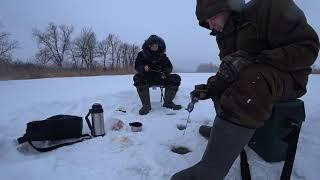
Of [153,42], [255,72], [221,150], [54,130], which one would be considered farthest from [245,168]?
[153,42]

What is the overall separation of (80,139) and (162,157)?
0.99m

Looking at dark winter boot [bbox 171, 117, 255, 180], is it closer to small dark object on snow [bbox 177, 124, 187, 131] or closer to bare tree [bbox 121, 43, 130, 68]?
small dark object on snow [bbox 177, 124, 187, 131]

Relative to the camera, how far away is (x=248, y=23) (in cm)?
190

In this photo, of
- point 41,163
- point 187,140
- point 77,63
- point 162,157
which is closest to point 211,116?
point 187,140

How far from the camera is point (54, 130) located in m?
2.88

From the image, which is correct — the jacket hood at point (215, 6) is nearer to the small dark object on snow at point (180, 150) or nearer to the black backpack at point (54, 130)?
the small dark object on snow at point (180, 150)

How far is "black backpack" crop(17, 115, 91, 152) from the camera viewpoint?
2805mm

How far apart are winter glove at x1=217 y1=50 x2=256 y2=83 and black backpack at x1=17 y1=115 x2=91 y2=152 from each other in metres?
1.83

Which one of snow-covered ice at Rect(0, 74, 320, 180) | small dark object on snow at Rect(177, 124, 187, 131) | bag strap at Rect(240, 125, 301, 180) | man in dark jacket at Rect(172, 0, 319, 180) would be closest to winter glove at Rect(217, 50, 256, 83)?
man in dark jacket at Rect(172, 0, 319, 180)

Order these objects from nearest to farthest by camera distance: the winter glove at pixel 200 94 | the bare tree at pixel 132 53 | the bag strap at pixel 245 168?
the bag strap at pixel 245 168, the winter glove at pixel 200 94, the bare tree at pixel 132 53

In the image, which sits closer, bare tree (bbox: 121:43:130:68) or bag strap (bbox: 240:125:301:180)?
bag strap (bbox: 240:125:301:180)

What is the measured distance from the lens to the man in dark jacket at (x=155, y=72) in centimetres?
423

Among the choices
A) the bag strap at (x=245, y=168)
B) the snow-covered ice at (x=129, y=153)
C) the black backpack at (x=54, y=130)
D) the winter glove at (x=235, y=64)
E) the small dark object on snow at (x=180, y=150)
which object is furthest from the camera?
the black backpack at (x=54, y=130)

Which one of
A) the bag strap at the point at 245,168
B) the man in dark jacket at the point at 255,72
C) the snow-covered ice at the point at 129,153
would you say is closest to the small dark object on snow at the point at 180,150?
the snow-covered ice at the point at 129,153
